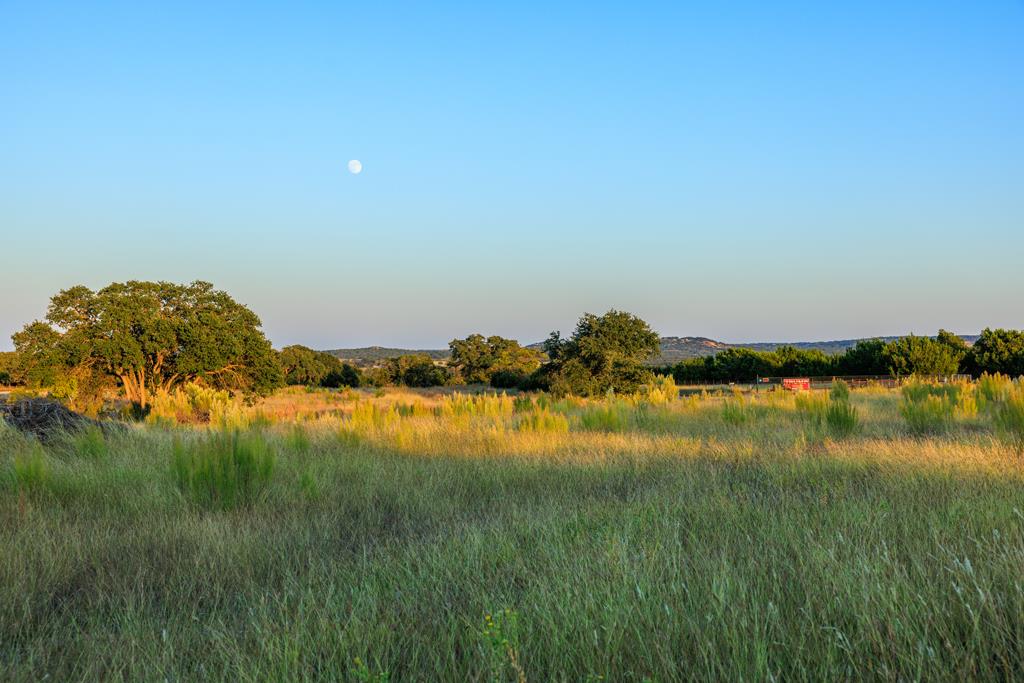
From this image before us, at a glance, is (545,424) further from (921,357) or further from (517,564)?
(921,357)

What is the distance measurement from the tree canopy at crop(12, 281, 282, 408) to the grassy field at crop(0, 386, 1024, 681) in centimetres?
1807

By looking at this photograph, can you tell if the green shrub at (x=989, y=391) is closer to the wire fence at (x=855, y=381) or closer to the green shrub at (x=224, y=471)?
the wire fence at (x=855, y=381)

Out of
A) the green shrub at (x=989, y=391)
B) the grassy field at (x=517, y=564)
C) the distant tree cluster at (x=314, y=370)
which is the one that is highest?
the distant tree cluster at (x=314, y=370)

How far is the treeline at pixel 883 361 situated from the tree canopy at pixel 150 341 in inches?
1109

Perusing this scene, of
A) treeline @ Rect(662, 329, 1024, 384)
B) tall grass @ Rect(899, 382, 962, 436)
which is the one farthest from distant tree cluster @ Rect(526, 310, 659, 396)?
treeline @ Rect(662, 329, 1024, 384)

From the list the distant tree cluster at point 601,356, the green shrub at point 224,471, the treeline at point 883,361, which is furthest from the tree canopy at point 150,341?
the treeline at point 883,361

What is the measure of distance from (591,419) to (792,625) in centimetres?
825

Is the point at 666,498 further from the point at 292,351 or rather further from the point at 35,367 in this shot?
the point at 292,351

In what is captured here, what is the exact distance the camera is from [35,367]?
21859 millimetres

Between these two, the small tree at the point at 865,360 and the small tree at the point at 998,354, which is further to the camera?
the small tree at the point at 865,360

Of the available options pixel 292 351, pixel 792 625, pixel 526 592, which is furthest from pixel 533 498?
pixel 292 351

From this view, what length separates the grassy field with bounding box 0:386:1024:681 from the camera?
2311 mm

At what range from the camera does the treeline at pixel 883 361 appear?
111ft

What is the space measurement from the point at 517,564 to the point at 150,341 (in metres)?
24.7
